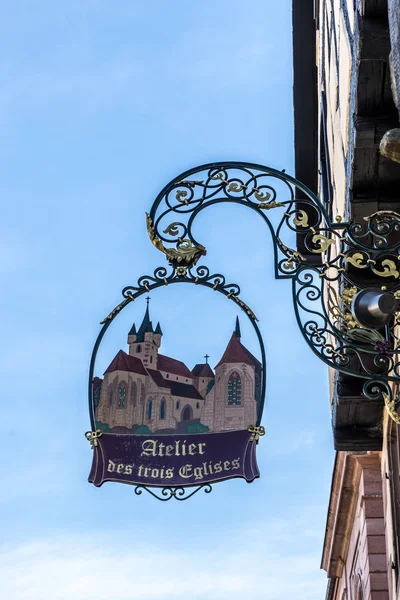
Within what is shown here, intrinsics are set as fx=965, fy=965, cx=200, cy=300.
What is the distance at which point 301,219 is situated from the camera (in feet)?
20.6

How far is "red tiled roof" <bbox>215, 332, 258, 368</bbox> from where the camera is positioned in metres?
6.22

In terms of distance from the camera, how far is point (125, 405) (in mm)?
6285

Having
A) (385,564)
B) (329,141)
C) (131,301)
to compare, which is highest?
(329,141)

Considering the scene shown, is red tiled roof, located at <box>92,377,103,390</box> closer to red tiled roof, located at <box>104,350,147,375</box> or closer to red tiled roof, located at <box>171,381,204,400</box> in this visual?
red tiled roof, located at <box>104,350,147,375</box>

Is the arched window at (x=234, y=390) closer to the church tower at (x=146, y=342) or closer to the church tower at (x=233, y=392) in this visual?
the church tower at (x=233, y=392)

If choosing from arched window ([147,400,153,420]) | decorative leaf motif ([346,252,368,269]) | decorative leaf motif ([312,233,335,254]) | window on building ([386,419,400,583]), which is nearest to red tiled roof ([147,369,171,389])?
arched window ([147,400,153,420])

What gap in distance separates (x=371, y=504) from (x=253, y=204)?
6418mm

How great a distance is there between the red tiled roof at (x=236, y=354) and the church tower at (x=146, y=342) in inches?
17.0

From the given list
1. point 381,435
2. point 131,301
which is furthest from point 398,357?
point 131,301

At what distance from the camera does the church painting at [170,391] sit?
6129 mm

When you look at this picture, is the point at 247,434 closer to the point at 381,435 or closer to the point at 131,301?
the point at 131,301

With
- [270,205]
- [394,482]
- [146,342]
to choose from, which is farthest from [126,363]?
[394,482]

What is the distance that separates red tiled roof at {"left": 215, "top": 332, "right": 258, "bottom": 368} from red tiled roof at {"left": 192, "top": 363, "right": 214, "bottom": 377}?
6 cm

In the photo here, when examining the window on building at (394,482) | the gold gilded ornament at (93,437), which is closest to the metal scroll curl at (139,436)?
the gold gilded ornament at (93,437)
